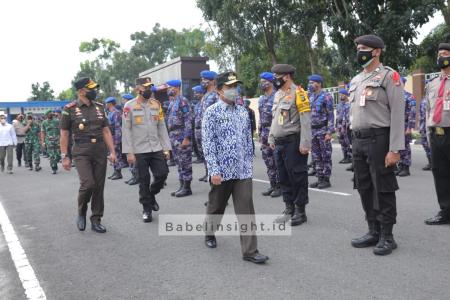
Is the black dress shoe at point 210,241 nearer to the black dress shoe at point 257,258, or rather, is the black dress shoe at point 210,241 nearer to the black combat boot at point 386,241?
the black dress shoe at point 257,258

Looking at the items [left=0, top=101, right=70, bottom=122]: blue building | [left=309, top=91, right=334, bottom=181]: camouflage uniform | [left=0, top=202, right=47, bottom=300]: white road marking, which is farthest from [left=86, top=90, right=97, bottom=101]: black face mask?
[left=0, top=101, right=70, bottom=122]: blue building

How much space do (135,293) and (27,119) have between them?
14.0m

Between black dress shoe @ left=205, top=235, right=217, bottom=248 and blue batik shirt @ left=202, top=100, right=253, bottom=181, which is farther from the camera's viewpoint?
black dress shoe @ left=205, top=235, right=217, bottom=248

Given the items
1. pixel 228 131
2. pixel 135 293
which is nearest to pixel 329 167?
pixel 228 131

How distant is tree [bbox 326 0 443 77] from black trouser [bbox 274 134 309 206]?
9292mm

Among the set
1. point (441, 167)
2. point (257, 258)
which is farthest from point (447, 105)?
point (257, 258)

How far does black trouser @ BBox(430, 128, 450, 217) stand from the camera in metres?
5.47

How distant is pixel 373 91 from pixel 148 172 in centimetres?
336

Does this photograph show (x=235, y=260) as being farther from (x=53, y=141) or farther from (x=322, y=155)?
(x=53, y=141)

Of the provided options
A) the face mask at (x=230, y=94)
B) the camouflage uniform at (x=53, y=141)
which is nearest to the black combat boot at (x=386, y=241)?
the face mask at (x=230, y=94)

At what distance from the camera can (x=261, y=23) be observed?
866 inches

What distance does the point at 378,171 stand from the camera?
14.9ft

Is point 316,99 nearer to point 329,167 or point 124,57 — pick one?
point 329,167

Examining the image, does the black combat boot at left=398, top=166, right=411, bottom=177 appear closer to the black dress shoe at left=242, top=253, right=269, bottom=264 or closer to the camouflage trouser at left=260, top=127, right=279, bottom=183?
the camouflage trouser at left=260, top=127, right=279, bottom=183
